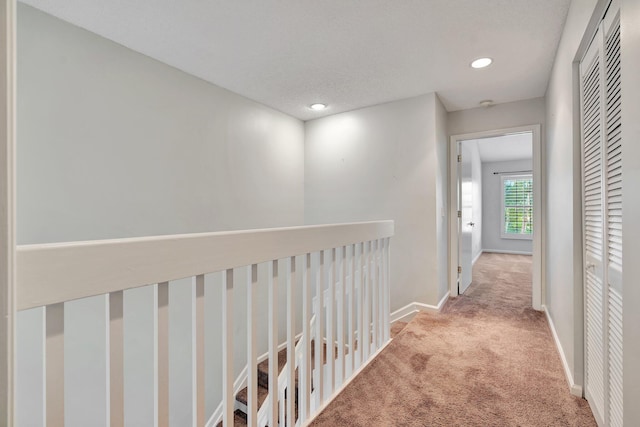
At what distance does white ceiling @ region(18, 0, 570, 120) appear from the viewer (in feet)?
5.82

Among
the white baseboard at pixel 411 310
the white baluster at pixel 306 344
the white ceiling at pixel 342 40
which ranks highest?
the white ceiling at pixel 342 40

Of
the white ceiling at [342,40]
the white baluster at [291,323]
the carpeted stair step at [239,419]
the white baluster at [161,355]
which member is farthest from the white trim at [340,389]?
the white ceiling at [342,40]

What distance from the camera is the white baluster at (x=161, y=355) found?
33.9 inches

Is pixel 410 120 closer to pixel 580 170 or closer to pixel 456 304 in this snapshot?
pixel 580 170

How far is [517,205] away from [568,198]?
21.1 feet

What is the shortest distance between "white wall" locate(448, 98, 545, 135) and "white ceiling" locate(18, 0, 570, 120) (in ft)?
0.53

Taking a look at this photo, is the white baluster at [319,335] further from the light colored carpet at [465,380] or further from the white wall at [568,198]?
the white wall at [568,198]

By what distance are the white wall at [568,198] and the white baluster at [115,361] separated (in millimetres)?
2047

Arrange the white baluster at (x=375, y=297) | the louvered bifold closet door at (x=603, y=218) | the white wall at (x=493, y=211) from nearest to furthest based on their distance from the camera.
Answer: the louvered bifold closet door at (x=603, y=218), the white baluster at (x=375, y=297), the white wall at (x=493, y=211)

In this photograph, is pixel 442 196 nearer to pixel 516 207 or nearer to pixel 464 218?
pixel 464 218

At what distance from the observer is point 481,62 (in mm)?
2393

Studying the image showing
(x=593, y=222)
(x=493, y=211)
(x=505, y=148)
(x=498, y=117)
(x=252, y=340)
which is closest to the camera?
(x=252, y=340)

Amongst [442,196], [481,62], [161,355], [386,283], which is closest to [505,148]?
[442,196]

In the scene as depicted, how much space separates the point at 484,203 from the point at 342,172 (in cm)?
558
